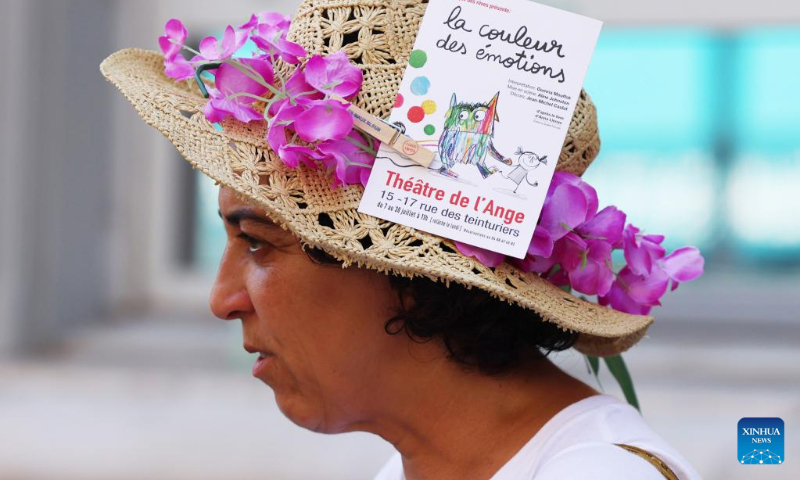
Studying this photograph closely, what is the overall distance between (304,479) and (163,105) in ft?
3.56

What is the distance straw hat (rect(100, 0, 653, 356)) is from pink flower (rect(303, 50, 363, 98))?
2cm

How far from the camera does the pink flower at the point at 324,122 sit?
0.81m

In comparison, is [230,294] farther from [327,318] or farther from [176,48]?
[176,48]

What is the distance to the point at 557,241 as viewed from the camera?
0.88 metres

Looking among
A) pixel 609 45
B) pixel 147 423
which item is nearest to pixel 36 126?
pixel 147 423

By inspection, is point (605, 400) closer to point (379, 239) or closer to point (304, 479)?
point (379, 239)

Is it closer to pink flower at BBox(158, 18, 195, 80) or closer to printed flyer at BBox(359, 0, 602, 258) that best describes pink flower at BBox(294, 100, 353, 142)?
printed flyer at BBox(359, 0, 602, 258)

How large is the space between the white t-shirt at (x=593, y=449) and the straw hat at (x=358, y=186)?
0.25 ft

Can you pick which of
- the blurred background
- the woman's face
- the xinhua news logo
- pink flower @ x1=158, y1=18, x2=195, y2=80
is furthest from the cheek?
the blurred background

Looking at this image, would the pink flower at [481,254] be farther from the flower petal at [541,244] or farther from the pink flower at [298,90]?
the pink flower at [298,90]

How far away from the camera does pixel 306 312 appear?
0.88 meters

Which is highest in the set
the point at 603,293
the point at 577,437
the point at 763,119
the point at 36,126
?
the point at 763,119

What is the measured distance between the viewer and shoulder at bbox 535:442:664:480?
746 millimetres

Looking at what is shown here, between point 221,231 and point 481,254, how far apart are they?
67.1 inches
